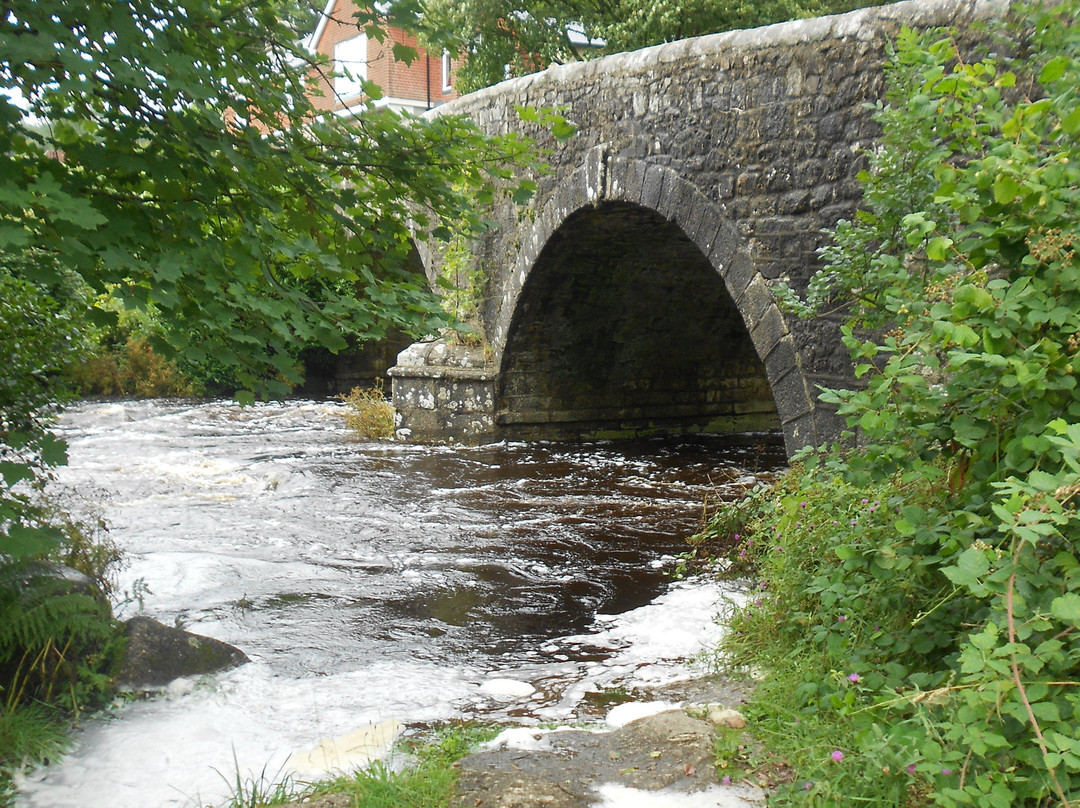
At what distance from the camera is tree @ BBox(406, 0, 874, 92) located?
14.8 meters

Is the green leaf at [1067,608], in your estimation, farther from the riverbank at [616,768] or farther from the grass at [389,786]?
the grass at [389,786]

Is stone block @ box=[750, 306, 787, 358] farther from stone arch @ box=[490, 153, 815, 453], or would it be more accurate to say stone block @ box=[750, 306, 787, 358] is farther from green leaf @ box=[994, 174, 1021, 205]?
green leaf @ box=[994, 174, 1021, 205]

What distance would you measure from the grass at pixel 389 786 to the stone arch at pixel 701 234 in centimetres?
373

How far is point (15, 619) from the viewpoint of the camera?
3346 mm

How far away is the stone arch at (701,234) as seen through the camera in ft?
20.0

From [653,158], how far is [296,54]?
456 cm

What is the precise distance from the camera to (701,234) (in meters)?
6.80

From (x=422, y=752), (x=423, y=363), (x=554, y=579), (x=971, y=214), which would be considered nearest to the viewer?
(x=971, y=214)

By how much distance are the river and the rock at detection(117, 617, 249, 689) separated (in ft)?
0.26

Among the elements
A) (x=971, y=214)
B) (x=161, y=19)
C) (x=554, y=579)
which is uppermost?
(x=161, y=19)

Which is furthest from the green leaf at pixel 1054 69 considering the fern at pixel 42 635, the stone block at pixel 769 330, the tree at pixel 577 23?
the tree at pixel 577 23

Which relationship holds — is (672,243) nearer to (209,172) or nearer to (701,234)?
(701,234)

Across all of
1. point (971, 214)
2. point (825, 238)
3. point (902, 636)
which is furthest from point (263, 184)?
Result: point (825, 238)

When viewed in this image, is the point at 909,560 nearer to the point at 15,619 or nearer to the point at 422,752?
the point at 422,752
